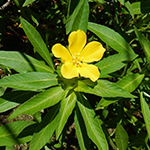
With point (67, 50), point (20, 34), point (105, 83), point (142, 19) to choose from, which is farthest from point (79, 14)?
point (20, 34)

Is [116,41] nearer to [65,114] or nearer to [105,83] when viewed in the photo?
[105,83]

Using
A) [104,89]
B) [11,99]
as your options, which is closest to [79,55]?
[104,89]

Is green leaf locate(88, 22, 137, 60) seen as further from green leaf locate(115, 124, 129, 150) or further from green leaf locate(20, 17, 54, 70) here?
green leaf locate(115, 124, 129, 150)

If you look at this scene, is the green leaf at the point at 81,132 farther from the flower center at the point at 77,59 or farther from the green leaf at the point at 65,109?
the flower center at the point at 77,59

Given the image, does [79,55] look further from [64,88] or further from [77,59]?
[64,88]

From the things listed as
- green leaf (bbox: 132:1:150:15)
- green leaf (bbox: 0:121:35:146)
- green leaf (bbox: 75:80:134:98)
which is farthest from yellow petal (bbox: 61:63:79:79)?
green leaf (bbox: 132:1:150:15)
